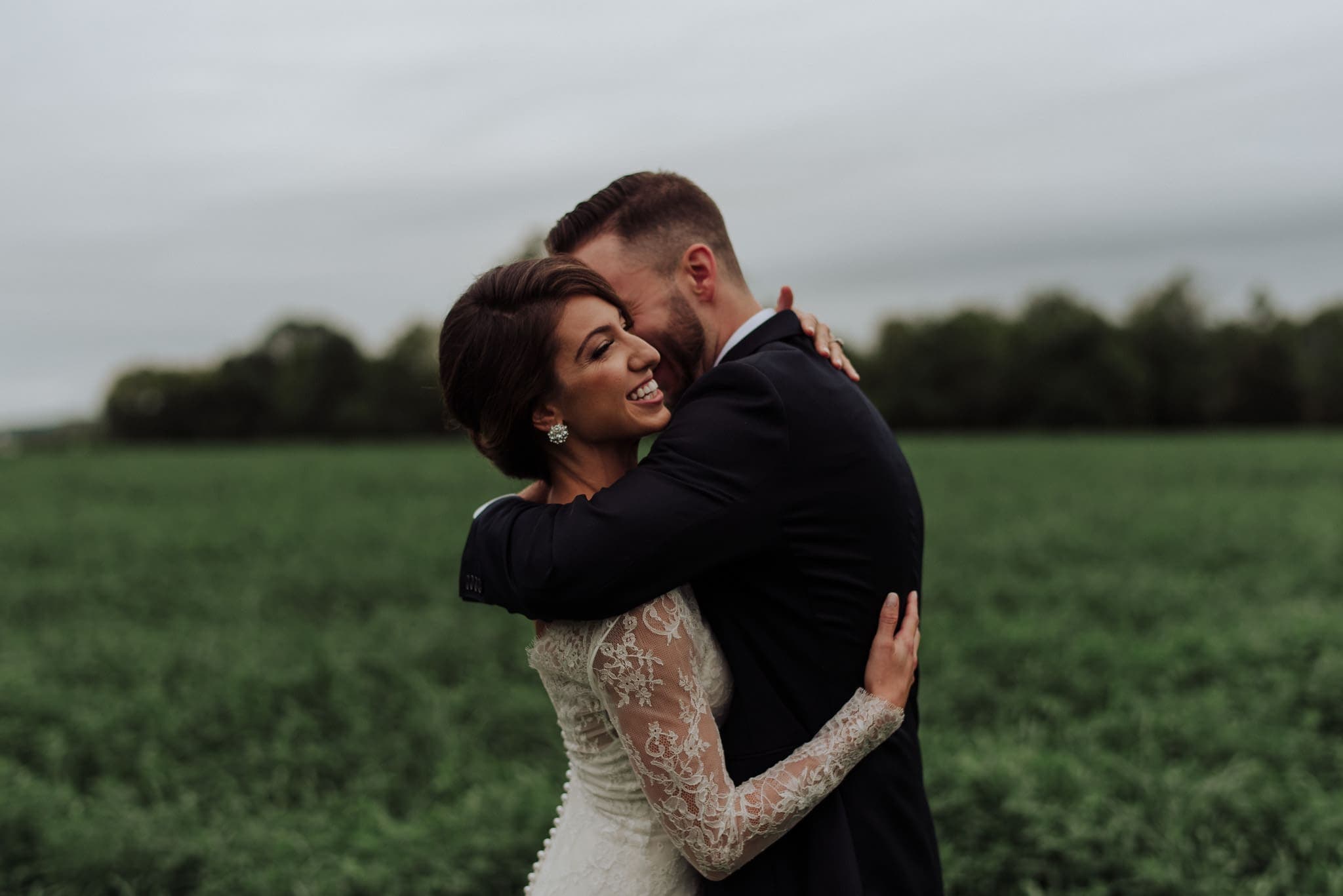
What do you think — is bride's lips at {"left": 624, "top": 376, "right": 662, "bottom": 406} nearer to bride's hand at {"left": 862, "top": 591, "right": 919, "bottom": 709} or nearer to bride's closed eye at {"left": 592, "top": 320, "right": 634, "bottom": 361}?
bride's closed eye at {"left": 592, "top": 320, "right": 634, "bottom": 361}

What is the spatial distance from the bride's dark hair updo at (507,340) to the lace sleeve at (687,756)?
0.45 metres

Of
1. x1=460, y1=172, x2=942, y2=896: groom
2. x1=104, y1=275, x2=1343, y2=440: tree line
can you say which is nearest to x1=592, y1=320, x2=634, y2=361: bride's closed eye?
x1=460, y1=172, x2=942, y2=896: groom

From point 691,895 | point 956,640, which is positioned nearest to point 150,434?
point 956,640

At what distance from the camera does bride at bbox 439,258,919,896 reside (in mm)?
1919

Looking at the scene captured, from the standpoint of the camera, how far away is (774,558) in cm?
200

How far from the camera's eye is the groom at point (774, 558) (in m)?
1.86

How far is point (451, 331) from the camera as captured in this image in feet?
6.56

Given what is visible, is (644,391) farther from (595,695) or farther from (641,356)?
(595,695)

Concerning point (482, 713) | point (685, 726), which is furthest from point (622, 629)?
point (482, 713)

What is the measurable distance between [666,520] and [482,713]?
5658mm

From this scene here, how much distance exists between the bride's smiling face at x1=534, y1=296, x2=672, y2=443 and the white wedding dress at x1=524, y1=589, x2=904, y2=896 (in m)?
0.34

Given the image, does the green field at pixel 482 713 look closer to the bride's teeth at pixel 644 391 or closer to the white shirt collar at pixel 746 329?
the white shirt collar at pixel 746 329

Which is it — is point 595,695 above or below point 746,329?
below

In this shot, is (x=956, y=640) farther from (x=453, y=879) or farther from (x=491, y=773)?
(x=453, y=879)
